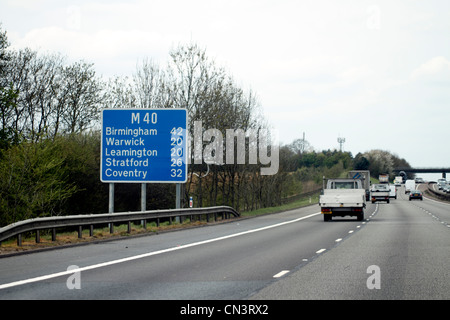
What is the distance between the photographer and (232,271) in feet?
38.4

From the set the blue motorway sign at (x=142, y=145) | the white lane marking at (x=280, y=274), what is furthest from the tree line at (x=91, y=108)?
the white lane marking at (x=280, y=274)

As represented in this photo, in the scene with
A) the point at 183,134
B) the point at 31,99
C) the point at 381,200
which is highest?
the point at 31,99

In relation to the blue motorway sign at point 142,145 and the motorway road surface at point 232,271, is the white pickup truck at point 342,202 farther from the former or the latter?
the motorway road surface at point 232,271

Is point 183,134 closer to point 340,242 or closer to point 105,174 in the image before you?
point 105,174

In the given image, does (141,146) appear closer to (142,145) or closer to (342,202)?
(142,145)

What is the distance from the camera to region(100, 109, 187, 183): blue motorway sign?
25375 mm

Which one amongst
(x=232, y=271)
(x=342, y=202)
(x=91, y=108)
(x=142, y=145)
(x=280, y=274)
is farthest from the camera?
(x=91, y=108)

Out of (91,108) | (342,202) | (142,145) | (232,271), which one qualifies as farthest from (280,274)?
(91,108)

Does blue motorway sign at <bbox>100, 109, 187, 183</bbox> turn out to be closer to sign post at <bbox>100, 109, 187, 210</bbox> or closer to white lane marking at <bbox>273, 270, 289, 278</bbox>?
sign post at <bbox>100, 109, 187, 210</bbox>

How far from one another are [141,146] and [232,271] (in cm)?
1449

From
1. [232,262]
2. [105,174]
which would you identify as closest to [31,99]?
[105,174]

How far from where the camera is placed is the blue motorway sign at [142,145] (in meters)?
25.4

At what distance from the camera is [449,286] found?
9742 millimetres
